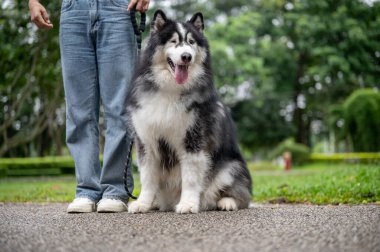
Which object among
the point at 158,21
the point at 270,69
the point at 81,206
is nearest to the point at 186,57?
the point at 158,21

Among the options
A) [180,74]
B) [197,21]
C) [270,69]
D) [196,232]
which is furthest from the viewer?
[270,69]

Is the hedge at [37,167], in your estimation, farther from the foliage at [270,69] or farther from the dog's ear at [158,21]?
the dog's ear at [158,21]

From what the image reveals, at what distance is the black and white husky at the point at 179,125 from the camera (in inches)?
166

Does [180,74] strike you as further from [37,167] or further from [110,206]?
[37,167]

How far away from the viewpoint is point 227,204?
14.8 feet

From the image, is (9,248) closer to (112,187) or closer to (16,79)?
(112,187)

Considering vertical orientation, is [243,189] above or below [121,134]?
below

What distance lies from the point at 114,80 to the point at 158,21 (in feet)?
2.49

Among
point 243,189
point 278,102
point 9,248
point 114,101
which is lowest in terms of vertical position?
point 278,102

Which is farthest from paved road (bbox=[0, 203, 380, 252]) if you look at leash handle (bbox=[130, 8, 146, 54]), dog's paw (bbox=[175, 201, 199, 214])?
leash handle (bbox=[130, 8, 146, 54])

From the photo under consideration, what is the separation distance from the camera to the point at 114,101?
182 inches

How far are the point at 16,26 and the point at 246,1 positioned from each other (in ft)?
68.7

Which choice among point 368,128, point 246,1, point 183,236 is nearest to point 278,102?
point 246,1

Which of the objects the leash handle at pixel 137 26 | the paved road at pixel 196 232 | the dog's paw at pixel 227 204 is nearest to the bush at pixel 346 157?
the dog's paw at pixel 227 204
